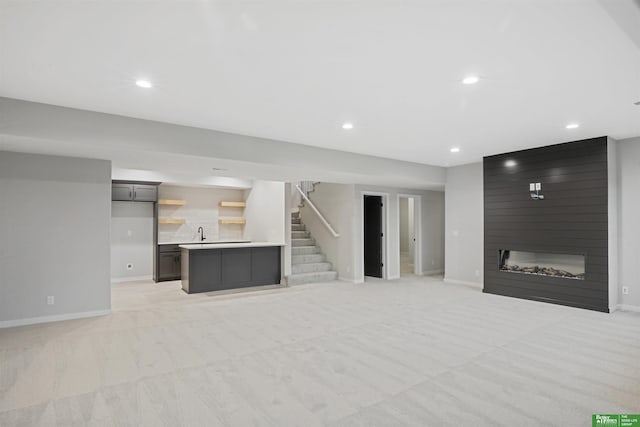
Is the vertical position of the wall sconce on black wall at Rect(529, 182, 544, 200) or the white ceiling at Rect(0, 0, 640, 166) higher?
the white ceiling at Rect(0, 0, 640, 166)

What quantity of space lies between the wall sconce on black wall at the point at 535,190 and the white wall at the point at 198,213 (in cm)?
672

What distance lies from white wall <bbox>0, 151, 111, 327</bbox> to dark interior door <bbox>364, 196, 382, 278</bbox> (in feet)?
18.7

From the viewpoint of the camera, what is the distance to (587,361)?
11.1 feet

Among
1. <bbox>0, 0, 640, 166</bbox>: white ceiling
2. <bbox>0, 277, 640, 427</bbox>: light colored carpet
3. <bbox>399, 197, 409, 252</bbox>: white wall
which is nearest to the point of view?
<bbox>0, 0, 640, 166</bbox>: white ceiling

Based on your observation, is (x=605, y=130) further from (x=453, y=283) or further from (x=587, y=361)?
(x=453, y=283)

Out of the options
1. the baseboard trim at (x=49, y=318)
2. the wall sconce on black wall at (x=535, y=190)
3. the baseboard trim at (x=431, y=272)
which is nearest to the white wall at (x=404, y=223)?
the baseboard trim at (x=431, y=272)

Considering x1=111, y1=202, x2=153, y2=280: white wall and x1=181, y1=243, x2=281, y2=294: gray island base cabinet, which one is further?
x1=111, y1=202, x2=153, y2=280: white wall

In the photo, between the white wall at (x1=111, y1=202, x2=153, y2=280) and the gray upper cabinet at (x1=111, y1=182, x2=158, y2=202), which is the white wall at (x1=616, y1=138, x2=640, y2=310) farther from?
the white wall at (x1=111, y1=202, x2=153, y2=280)

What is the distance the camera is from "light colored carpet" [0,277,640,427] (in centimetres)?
250

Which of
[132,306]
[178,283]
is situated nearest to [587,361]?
[132,306]

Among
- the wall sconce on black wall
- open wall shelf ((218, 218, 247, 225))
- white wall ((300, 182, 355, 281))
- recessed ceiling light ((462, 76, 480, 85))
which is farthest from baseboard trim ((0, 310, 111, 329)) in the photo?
the wall sconce on black wall

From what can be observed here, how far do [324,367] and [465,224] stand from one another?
5354 millimetres

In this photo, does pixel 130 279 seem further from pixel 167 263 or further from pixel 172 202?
pixel 172 202

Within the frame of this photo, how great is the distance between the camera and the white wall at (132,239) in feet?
26.5
